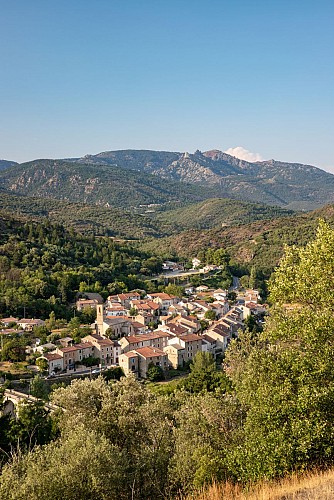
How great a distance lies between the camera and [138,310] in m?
49.6

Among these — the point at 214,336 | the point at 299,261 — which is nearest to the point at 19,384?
the point at 214,336

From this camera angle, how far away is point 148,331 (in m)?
45.3

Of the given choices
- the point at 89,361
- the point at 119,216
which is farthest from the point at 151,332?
the point at 119,216

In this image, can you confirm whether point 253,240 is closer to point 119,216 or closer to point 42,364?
point 119,216

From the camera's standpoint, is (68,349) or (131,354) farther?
(131,354)

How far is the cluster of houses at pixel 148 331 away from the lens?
36.7 meters

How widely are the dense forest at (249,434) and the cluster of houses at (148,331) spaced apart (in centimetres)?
2019

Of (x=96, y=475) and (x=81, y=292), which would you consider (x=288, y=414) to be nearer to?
(x=96, y=475)

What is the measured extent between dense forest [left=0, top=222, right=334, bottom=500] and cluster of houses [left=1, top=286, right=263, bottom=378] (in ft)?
66.2

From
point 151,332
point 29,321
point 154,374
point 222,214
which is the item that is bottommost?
point 154,374

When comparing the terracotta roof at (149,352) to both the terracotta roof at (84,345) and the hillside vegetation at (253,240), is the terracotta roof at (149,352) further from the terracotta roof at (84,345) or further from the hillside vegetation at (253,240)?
the hillside vegetation at (253,240)

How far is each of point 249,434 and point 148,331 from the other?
36518mm

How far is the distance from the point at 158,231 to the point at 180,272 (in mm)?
65616

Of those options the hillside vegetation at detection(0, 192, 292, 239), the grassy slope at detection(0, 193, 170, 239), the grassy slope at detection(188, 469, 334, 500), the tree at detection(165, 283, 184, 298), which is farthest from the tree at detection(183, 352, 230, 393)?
the grassy slope at detection(0, 193, 170, 239)
